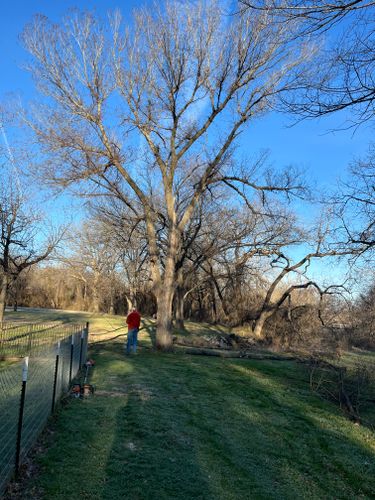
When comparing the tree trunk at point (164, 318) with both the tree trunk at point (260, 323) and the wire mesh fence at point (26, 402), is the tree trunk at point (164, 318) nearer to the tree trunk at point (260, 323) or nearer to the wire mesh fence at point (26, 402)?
the wire mesh fence at point (26, 402)

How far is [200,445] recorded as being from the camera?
20.9 feet

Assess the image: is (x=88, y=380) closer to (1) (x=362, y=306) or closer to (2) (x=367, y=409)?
(2) (x=367, y=409)

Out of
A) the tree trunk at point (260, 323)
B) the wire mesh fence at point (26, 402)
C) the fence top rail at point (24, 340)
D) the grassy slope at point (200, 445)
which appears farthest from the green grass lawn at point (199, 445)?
the tree trunk at point (260, 323)

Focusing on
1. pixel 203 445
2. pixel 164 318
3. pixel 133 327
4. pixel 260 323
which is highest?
pixel 164 318

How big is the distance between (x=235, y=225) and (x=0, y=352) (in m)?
16.8

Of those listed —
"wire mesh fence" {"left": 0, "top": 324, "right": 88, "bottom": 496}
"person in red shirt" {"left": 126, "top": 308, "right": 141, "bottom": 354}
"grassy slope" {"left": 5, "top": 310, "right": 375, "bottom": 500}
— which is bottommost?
"grassy slope" {"left": 5, "top": 310, "right": 375, "bottom": 500}

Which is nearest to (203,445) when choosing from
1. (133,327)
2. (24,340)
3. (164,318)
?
(133,327)

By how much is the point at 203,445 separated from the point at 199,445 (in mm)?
64

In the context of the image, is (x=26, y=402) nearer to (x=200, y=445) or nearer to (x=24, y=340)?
(x=200, y=445)

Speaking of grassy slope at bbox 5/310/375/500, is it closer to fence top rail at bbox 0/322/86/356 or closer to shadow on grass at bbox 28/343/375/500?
shadow on grass at bbox 28/343/375/500

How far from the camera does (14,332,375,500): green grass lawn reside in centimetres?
498

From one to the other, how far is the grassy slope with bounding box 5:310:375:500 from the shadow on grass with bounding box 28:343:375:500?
0.05ft

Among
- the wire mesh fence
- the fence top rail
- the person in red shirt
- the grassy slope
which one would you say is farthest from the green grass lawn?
the person in red shirt

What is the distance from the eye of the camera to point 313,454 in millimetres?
6785
